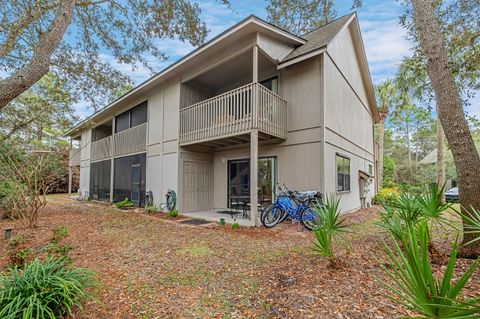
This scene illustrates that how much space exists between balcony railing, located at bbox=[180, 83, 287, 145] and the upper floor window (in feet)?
15.5

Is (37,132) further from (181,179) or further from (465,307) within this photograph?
(465,307)

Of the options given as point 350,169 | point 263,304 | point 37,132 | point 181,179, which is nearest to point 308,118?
point 350,169

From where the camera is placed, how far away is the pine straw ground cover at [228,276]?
2848 mm

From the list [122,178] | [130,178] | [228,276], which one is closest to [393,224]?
[228,276]

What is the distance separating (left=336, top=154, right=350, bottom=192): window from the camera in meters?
9.14

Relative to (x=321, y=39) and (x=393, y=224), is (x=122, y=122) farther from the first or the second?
(x=393, y=224)

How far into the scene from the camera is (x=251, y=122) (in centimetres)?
728

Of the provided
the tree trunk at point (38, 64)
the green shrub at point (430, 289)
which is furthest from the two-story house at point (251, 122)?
the green shrub at point (430, 289)

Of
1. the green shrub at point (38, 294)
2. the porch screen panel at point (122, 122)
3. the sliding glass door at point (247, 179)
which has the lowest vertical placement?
the green shrub at point (38, 294)

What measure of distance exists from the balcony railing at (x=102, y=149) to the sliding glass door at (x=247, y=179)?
Result: 925 centimetres

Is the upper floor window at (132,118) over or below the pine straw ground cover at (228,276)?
over

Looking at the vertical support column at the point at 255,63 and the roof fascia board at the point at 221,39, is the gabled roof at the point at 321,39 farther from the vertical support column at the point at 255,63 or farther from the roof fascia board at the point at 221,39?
the vertical support column at the point at 255,63

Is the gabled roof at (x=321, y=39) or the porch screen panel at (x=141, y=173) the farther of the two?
the porch screen panel at (x=141, y=173)

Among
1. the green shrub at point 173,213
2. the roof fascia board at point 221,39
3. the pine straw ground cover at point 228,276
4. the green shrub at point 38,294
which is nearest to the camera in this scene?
the green shrub at point 38,294
